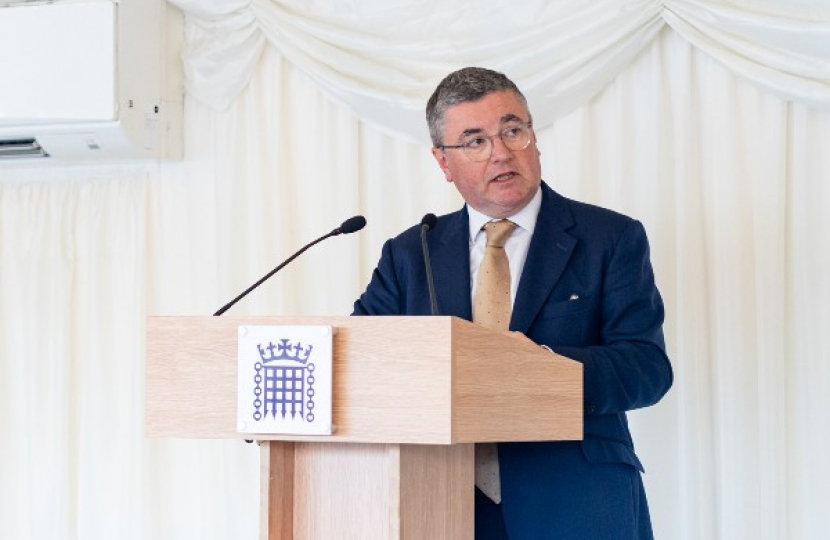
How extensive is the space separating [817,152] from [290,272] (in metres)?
1.74

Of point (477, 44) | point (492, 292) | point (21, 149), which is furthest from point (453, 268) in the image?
point (21, 149)

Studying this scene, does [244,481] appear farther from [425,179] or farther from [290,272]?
[425,179]

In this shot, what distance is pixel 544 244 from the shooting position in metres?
2.67

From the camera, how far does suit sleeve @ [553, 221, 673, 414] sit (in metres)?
2.41

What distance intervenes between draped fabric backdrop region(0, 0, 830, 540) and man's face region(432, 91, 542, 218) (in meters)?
1.18

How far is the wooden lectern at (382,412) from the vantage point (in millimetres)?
1929

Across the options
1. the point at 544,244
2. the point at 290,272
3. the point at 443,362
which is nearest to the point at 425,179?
the point at 290,272

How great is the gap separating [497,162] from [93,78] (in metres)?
2.09

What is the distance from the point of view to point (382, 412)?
6.37 feet

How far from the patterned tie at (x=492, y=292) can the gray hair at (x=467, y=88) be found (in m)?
0.26

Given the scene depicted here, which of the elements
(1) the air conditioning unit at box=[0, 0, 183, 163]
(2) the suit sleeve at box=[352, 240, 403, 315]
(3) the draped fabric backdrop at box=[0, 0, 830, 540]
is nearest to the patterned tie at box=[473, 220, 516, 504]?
(2) the suit sleeve at box=[352, 240, 403, 315]

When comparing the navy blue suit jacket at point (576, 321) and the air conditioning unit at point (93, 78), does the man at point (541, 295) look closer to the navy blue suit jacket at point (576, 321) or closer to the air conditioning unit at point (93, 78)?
the navy blue suit jacket at point (576, 321)

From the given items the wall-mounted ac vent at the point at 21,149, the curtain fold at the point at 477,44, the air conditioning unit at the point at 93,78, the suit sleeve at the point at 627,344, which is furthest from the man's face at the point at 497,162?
the wall-mounted ac vent at the point at 21,149

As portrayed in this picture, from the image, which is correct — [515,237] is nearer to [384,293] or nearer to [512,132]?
[512,132]
